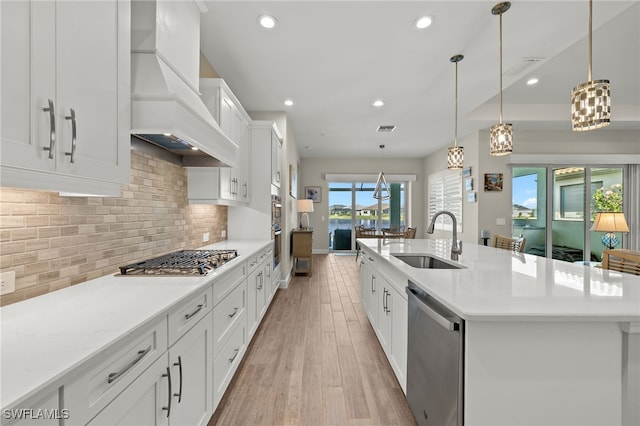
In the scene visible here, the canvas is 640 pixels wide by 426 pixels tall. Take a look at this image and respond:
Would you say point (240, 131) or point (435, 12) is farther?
point (240, 131)

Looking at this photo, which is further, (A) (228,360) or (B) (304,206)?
(B) (304,206)

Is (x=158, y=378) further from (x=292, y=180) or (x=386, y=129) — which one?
(x=386, y=129)

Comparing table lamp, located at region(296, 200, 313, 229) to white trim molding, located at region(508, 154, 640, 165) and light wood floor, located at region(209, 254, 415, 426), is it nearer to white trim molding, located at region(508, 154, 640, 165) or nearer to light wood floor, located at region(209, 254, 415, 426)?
light wood floor, located at region(209, 254, 415, 426)

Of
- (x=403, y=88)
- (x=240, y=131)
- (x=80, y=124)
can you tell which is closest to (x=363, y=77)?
(x=403, y=88)

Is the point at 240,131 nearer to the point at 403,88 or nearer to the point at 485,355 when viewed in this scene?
the point at 403,88

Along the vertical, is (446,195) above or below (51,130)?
above

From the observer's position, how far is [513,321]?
109 cm

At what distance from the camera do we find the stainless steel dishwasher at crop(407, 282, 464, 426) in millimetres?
1158

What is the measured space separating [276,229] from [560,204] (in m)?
5.85

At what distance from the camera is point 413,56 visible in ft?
9.46

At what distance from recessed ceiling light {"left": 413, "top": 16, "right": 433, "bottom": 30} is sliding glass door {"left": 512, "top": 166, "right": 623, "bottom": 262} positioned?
4.50 metres

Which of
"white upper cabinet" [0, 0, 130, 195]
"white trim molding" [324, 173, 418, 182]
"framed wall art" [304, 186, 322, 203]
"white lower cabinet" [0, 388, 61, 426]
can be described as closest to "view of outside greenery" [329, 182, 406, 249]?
"white trim molding" [324, 173, 418, 182]

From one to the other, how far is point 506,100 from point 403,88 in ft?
7.50

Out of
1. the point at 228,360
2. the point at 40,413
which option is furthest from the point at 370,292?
the point at 40,413
